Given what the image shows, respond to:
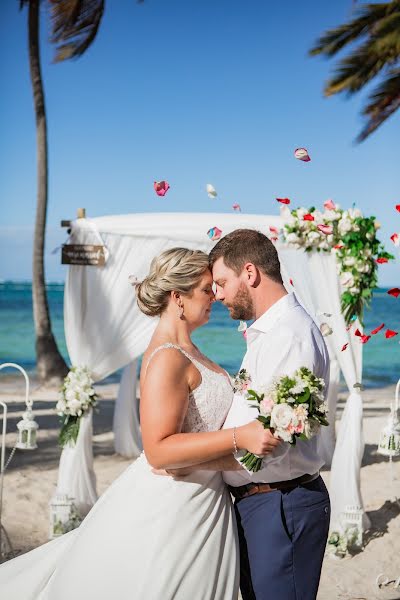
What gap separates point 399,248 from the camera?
464 centimetres

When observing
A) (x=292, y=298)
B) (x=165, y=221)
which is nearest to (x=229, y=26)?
(x=165, y=221)

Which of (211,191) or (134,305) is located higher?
(211,191)

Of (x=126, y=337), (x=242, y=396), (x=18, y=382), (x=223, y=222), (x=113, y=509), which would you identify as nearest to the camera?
(x=242, y=396)

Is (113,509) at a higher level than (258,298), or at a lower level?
lower

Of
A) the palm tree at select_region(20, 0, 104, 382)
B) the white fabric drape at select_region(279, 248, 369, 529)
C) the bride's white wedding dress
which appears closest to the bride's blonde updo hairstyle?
the bride's white wedding dress

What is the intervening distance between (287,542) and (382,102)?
1310cm

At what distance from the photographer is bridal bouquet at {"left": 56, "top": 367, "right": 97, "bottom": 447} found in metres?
6.25

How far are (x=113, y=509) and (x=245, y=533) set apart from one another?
0.48m

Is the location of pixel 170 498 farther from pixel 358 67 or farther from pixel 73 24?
pixel 73 24

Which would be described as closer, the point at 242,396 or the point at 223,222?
the point at 242,396

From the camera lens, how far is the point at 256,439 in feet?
7.43

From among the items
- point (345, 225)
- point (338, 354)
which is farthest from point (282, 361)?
point (338, 354)

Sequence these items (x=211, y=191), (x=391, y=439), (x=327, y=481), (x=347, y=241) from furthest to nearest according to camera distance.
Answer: (x=327, y=481) < (x=347, y=241) < (x=391, y=439) < (x=211, y=191)

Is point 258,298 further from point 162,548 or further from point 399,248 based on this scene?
point 399,248
